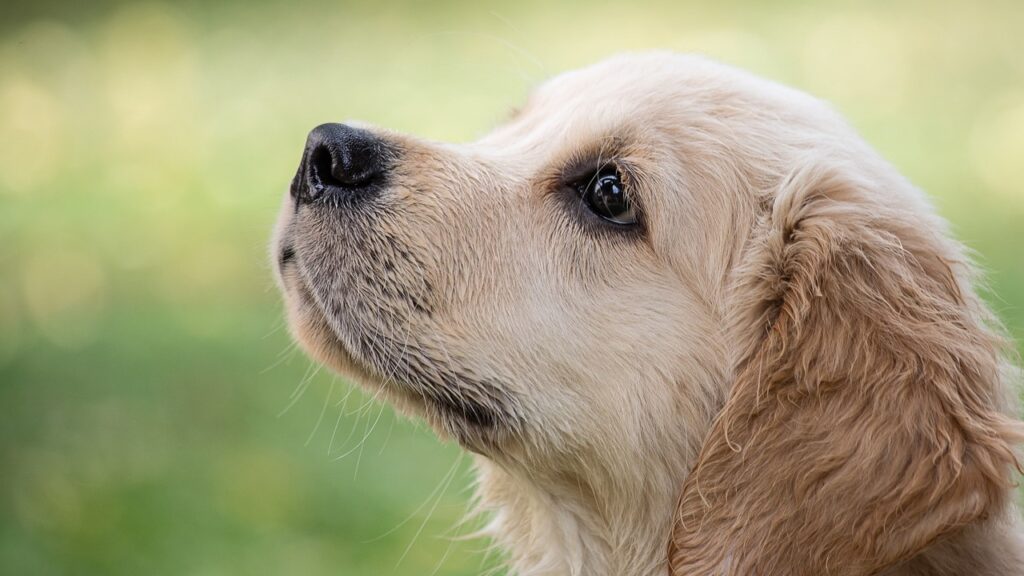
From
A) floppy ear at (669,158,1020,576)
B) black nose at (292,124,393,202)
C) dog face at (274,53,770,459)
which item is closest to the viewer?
floppy ear at (669,158,1020,576)

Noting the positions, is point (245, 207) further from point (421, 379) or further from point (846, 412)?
point (846, 412)

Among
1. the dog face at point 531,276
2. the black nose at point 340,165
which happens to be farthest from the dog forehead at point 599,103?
the black nose at point 340,165

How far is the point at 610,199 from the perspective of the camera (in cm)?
336

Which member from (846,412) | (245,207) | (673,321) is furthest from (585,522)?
(245,207)

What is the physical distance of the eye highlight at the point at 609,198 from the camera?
3.33 m

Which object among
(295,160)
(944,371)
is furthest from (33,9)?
(944,371)

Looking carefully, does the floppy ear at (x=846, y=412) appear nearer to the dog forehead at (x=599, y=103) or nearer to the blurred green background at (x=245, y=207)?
the dog forehead at (x=599, y=103)

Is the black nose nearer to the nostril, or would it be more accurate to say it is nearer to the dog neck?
the nostril

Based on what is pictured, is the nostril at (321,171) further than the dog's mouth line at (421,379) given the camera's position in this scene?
Yes

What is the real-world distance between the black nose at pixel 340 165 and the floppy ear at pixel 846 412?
3.41ft

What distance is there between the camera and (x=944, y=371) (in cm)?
294

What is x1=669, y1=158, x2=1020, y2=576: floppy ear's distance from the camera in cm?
283

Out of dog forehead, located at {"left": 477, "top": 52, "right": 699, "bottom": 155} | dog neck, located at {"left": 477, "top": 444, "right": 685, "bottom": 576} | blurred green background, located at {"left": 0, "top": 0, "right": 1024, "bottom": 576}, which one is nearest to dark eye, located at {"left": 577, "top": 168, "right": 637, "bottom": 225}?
dog forehead, located at {"left": 477, "top": 52, "right": 699, "bottom": 155}

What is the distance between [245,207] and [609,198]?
6.19 m
